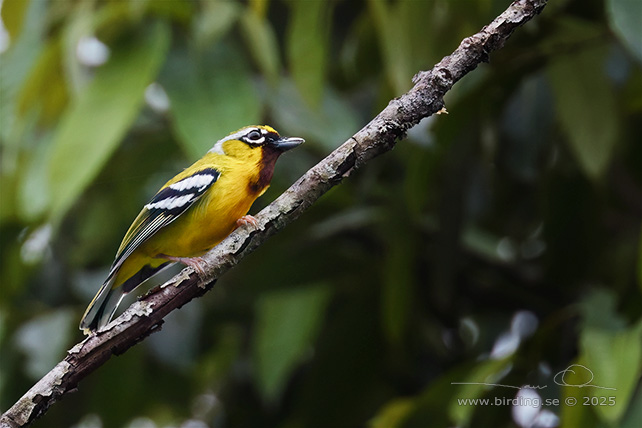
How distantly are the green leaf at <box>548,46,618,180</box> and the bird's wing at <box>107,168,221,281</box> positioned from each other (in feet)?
4.51

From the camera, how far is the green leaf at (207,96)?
2346 millimetres

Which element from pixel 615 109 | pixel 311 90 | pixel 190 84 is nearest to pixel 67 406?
pixel 190 84

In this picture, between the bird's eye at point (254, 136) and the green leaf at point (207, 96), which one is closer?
the bird's eye at point (254, 136)

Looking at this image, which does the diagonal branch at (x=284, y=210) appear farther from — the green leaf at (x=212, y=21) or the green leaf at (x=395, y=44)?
the green leaf at (x=212, y=21)

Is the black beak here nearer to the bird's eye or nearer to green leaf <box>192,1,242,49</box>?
the bird's eye

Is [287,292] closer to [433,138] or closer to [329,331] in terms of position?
[329,331]

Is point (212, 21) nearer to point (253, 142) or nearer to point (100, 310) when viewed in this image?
point (253, 142)

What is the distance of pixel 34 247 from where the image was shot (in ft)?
10.5

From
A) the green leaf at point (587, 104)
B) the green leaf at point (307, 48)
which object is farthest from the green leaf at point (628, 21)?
the green leaf at point (307, 48)

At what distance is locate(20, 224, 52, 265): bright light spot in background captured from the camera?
3045mm

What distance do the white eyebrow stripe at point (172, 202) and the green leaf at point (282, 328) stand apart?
4.31ft

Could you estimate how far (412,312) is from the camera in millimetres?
3531

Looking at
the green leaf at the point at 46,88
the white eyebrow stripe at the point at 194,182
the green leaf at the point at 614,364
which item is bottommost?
the green leaf at the point at 614,364

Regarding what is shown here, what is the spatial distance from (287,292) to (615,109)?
4.90ft
